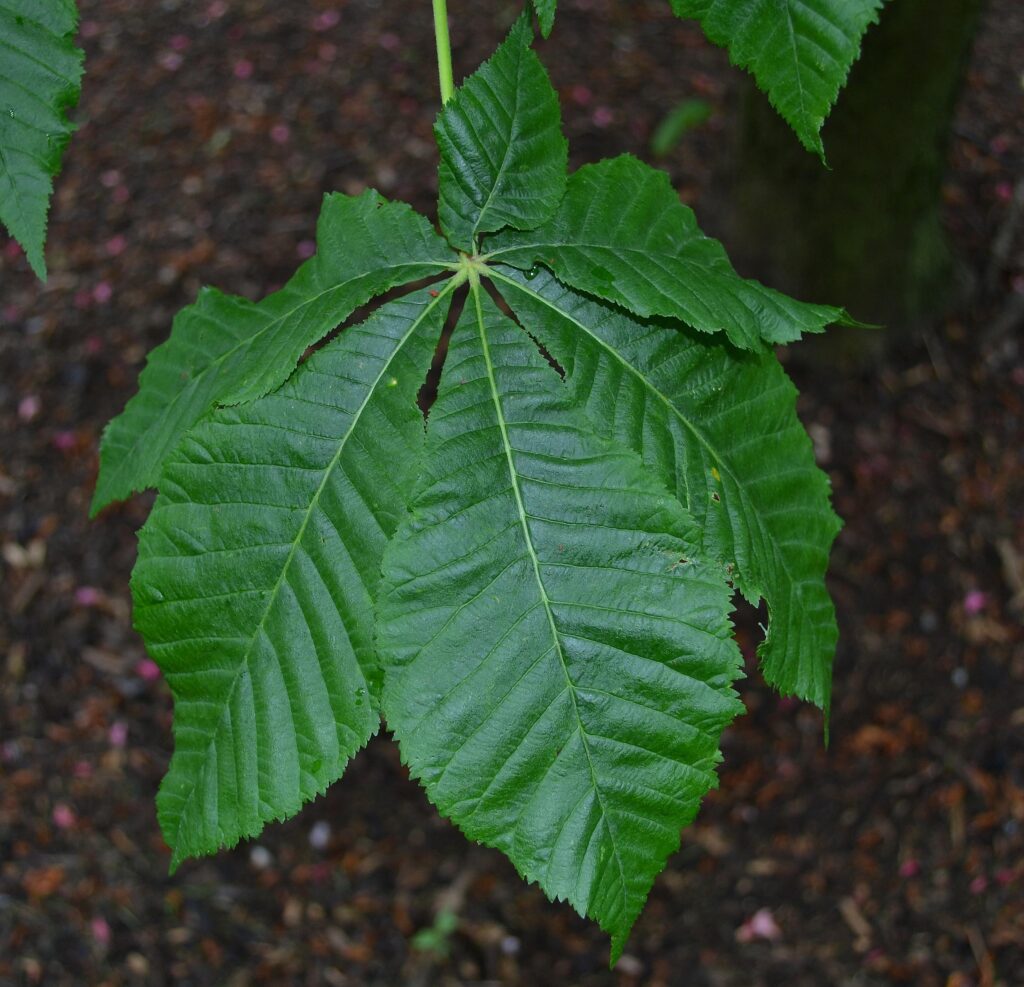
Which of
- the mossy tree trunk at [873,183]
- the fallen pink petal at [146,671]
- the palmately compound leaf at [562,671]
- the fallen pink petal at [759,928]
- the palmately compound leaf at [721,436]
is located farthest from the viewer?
the fallen pink petal at [146,671]

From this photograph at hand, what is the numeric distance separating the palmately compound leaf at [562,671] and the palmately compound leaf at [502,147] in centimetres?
29

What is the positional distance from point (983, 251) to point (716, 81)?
4.24 feet

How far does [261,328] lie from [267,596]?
0.30m

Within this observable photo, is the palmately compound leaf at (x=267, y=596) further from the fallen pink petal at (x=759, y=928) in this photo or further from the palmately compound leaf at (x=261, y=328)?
the fallen pink petal at (x=759, y=928)

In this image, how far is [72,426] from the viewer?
3.28 metres

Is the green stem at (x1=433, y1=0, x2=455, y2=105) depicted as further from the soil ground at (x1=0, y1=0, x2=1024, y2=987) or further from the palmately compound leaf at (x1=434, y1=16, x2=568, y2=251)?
the soil ground at (x1=0, y1=0, x2=1024, y2=987)

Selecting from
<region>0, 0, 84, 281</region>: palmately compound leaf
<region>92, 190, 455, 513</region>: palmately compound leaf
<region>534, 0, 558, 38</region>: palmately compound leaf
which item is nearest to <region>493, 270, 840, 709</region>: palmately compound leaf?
<region>92, 190, 455, 513</region>: palmately compound leaf

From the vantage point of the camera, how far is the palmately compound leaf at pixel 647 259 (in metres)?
1.00

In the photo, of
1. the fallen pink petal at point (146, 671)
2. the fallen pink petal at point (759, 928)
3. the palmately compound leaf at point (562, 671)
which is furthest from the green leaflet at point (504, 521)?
the fallen pink petal at point (146, 671)

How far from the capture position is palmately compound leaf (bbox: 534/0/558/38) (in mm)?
951

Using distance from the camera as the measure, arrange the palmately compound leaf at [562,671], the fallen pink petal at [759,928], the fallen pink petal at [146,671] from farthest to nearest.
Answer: the fallen pink petal at [146,671]
the fallen pink petal at [759,928]
the palmately compound leaf at [562,671]

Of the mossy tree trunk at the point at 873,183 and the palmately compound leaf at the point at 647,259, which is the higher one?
the mossy tree trunk at the point at 873,183

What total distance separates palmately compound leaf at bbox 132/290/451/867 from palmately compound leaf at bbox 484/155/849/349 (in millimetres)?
233

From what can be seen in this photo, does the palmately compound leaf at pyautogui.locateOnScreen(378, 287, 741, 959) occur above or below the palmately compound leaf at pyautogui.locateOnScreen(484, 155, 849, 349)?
below
